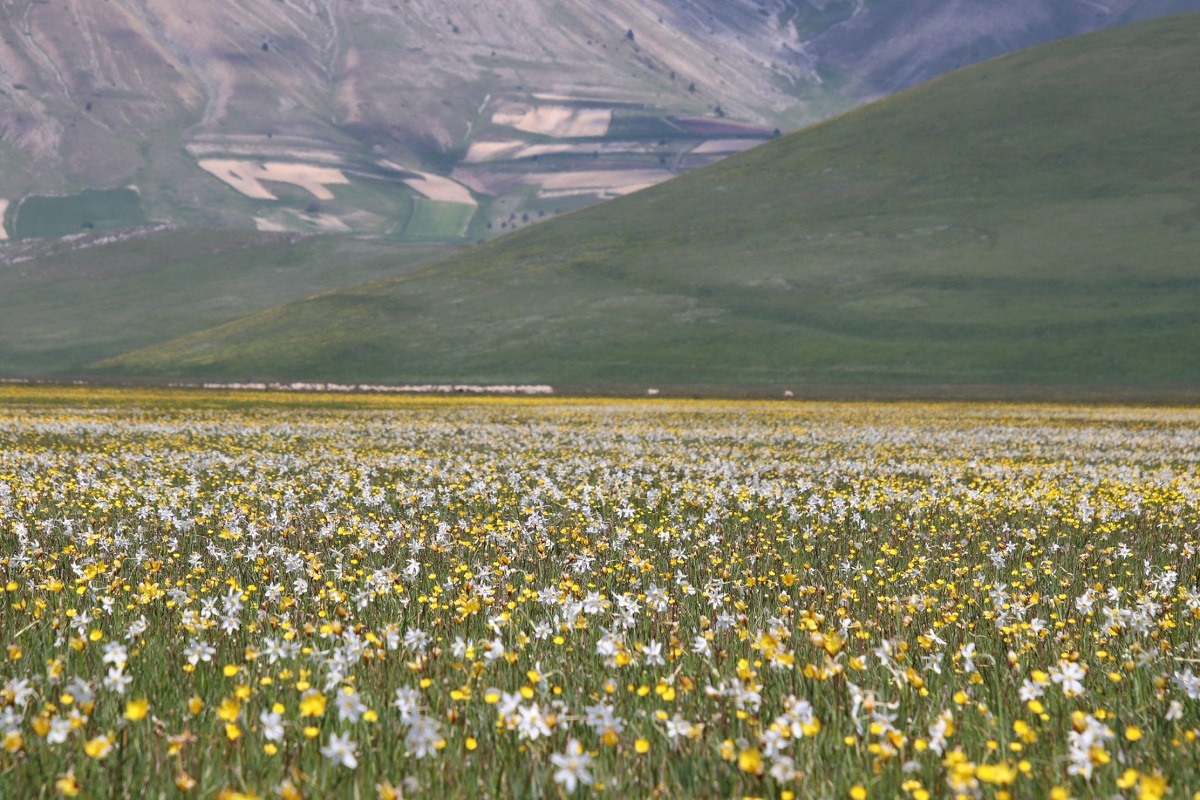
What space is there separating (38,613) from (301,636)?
71.8 inches

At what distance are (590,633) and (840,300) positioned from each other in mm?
159406

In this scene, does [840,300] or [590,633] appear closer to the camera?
[590,633]

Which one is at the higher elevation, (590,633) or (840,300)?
(840,300)

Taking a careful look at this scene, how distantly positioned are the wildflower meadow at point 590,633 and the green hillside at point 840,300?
10576cm

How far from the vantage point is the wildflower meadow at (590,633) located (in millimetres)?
5035

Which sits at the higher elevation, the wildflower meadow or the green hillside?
the green hillside

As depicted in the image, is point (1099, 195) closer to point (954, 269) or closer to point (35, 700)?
point (954, 269)

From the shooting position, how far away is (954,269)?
167750mm

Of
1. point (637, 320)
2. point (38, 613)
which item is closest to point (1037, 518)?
point (38, 613)

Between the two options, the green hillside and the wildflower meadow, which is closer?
the wildflower meadow

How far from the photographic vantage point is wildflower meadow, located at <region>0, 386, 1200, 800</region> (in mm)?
5035

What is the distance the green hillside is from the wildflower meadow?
105755mm

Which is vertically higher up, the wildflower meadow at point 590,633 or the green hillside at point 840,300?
the green hillside at point 840,300

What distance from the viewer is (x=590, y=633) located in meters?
7.88
